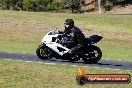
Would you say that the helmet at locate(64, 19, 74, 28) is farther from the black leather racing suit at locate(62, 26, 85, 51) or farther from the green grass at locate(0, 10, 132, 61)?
the green grass at locate(0, 10, 132, 61)

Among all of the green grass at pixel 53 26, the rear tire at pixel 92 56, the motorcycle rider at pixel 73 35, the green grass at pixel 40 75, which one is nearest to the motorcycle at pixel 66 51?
the rear tire at pixel 92 56

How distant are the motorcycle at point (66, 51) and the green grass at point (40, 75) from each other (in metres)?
2.24

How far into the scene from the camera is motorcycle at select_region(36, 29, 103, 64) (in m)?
19.5

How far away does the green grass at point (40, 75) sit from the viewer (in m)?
13.1

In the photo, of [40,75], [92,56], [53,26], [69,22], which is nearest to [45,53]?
[69,22]

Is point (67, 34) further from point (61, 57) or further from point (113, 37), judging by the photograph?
point (113, 37)

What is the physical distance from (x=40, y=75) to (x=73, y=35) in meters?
4.99

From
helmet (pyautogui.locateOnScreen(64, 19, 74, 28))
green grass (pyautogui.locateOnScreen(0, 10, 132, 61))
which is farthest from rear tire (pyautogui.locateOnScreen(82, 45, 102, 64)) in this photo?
green grass (pyautogui.locateOnScreen(0, 10, 132, 61))

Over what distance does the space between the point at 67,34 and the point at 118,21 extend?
33.2m

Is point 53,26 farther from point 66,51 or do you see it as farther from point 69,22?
point 69,22

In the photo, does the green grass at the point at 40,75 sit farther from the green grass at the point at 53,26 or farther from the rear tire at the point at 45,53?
the green grass at the point at 53,26

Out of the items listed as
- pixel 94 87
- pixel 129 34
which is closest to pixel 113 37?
pixel 129 34

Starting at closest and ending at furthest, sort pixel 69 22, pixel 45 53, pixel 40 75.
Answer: pixel 40 75 < pixel 69 22 < pixel 45 53

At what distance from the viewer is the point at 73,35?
63.1ft
